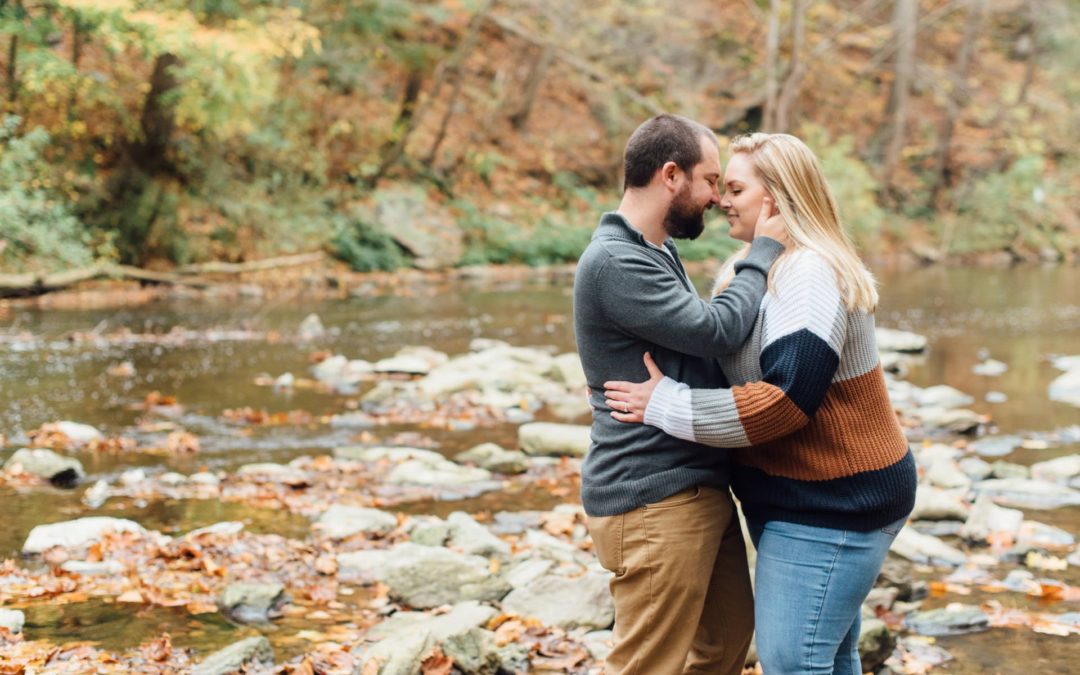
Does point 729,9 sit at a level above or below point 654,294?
above

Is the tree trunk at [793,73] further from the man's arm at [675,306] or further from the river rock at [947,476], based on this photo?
the man's arm at [675,306]

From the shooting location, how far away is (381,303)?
18.2 meters

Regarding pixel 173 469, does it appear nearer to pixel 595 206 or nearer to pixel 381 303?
pixel 381 303

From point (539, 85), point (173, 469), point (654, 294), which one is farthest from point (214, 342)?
point (539, 85)

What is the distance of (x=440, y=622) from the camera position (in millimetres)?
4391

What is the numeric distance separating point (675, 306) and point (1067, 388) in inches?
404

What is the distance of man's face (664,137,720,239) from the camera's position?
Result: 2.95m

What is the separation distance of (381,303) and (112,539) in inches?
503

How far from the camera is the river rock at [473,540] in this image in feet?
18.6

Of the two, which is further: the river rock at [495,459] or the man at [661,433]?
the river rock at [495,459]

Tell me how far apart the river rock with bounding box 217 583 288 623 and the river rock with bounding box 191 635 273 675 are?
19.6 inches

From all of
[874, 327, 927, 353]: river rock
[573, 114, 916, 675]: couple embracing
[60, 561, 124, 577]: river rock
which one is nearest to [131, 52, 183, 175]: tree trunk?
[874, 327, 927, 353]: river rock

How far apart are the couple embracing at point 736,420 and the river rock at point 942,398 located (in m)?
8.36

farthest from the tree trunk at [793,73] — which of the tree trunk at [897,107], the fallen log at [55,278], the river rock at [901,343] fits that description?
the fallen log at [55,278]
